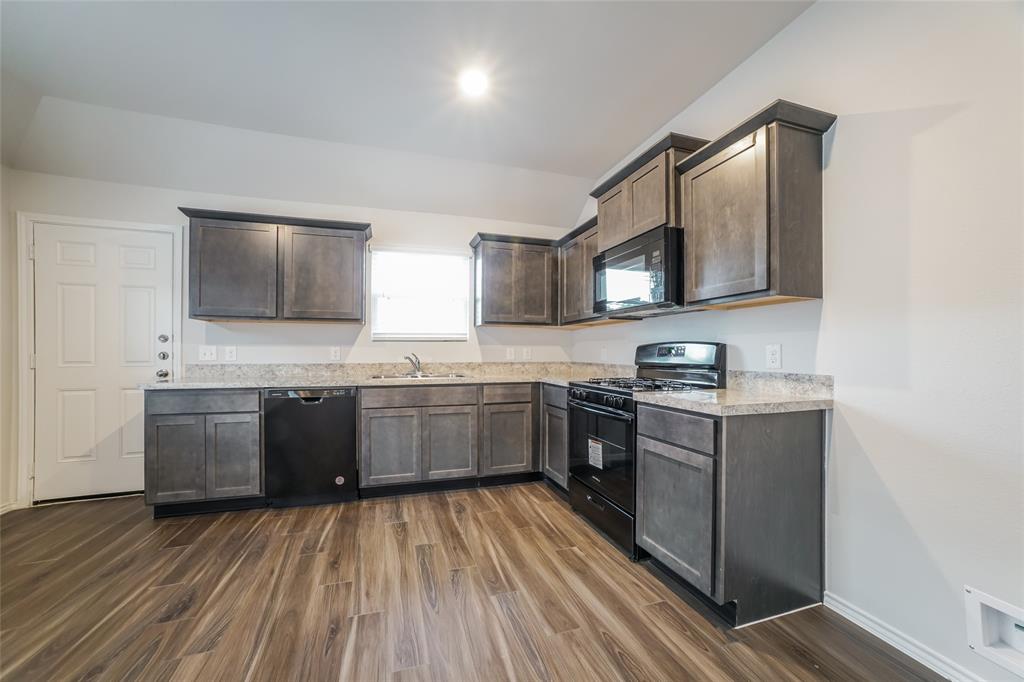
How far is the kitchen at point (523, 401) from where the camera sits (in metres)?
1.53

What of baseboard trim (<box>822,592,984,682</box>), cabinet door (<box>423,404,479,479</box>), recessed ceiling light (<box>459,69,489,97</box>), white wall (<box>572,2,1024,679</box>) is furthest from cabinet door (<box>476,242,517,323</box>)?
baseboard trim (<box>822,592,984,682</box>)

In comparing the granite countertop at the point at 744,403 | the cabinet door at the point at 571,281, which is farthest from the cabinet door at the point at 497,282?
the granite countertop at the point at 744,403

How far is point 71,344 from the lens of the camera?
3123 millimetres

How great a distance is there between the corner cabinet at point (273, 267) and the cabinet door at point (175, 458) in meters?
0.85

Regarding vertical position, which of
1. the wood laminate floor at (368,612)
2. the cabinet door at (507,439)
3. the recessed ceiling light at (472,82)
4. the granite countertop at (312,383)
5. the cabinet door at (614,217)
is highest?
the recessed ceiling light at (472,82)

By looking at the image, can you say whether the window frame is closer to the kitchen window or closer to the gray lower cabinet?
the kitchen window

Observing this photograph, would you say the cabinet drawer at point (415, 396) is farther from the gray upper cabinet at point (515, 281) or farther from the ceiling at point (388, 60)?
the ceiling at point (388, 60)

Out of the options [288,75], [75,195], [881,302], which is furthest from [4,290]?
[881,302]

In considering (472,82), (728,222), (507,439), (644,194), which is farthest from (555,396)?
(472,82)

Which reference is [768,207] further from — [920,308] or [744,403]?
[744,403]

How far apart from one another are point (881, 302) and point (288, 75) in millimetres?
3411

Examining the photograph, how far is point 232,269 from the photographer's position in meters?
3.14

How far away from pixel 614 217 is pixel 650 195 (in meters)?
0.39

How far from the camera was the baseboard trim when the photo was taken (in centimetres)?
143
